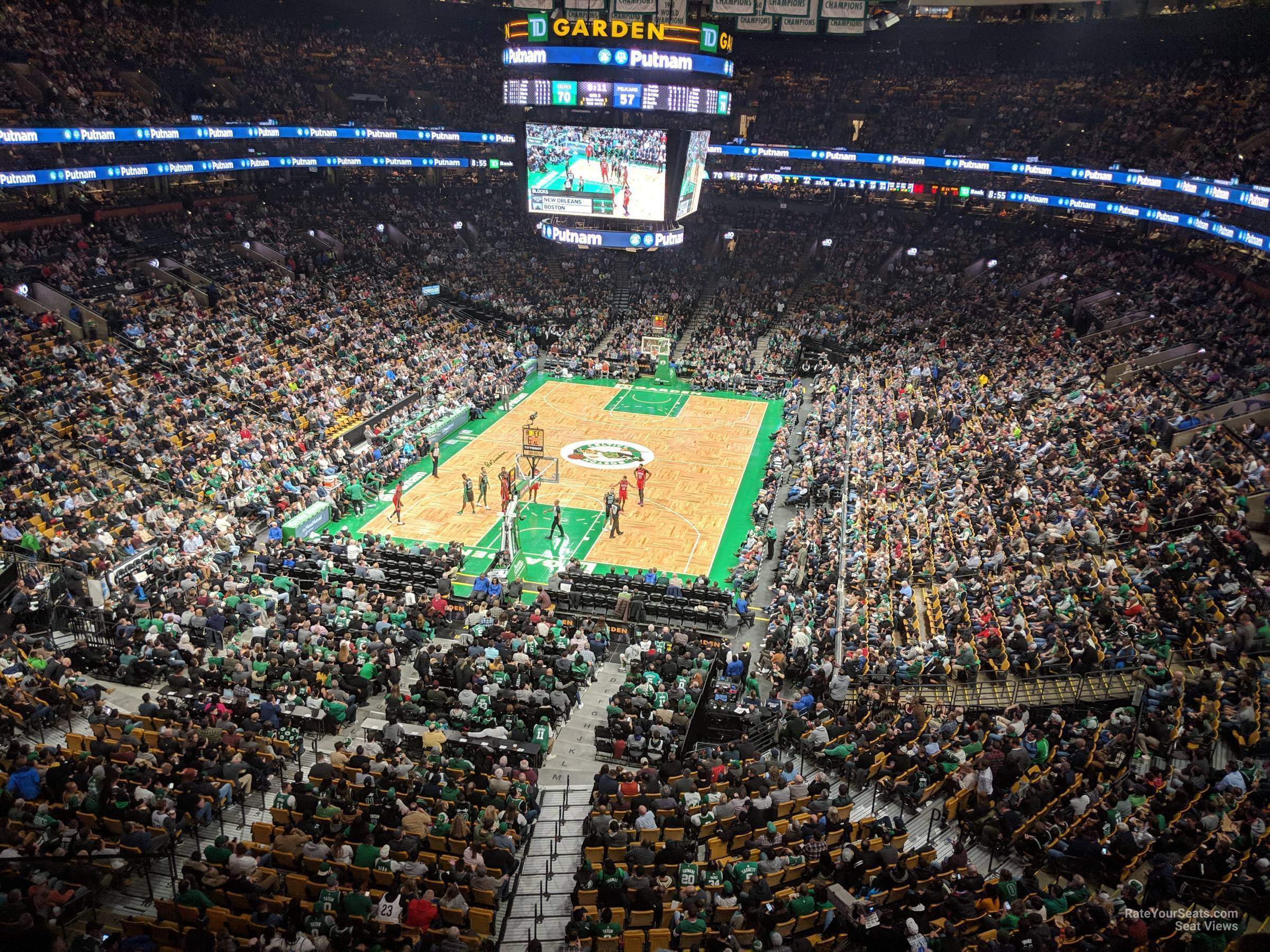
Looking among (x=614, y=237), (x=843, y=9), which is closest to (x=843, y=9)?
(x=843, y=9)

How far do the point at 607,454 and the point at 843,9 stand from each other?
973 inches

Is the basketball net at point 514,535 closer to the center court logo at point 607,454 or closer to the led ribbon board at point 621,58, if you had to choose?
the center court logo at point 607,454

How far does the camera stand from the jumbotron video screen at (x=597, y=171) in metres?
38.9

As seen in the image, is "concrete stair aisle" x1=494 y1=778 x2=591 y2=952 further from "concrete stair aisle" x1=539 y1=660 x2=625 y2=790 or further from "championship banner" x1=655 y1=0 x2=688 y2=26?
"championship banner" x1=655 y1=0 x2=688 y2=26

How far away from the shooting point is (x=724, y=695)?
702 inches

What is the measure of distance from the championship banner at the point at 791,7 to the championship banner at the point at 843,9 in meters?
0.84

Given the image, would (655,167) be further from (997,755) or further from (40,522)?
(997,755)

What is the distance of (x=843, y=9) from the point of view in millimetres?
42250

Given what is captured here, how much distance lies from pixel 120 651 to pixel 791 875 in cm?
1317

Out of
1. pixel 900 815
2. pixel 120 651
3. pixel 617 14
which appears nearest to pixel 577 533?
pixel 120 651

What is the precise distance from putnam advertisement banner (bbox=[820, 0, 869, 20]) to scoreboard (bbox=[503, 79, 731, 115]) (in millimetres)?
8038

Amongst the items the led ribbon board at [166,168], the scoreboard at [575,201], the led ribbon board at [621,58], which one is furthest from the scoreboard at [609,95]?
the led ribbon board at [166,168]

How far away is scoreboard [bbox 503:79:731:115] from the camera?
3834 cm

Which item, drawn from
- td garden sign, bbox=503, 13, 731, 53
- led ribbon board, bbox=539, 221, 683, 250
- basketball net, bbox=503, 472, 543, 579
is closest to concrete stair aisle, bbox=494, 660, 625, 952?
basketball net, bbox=503, 472, 543, 579
